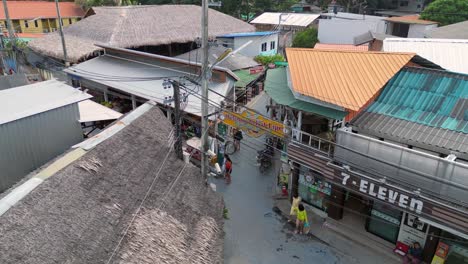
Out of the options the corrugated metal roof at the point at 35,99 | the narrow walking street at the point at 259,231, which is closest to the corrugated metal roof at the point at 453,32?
the narrow walking street at the point at 259,231

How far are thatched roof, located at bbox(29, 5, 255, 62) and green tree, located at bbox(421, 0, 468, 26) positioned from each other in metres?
24.3

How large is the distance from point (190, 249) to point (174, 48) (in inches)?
1046

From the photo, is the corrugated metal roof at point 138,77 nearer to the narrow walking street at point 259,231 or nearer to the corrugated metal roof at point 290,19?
the narrow walking street at point 259,231

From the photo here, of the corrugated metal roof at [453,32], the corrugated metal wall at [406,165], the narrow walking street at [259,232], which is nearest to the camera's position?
the corrugated metal wall at [406,165]

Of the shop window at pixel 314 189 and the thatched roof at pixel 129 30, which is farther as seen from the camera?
the thatched roof at pixel 129 30

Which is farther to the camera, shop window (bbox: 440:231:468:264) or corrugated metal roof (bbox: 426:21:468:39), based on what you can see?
corrugated metal roof (bbox: 426:21:468:39)

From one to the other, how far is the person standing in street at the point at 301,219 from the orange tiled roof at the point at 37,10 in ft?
156

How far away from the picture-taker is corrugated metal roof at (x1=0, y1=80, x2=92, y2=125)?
11288 millimetres

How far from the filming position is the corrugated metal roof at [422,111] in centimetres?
1136

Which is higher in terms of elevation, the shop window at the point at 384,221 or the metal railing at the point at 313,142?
the metal railing at the point at 313,142

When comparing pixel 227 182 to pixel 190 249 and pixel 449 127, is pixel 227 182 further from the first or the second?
pixel 449 127

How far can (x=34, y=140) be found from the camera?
11523mm

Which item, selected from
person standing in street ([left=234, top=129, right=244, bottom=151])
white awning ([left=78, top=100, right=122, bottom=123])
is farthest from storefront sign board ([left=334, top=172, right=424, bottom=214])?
white awning ([left=78, top=100, right=122, bottom=123])

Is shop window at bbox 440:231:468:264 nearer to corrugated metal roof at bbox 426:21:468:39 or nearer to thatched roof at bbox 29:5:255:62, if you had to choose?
corrugated metal roof at bbox 426:21:468:39
